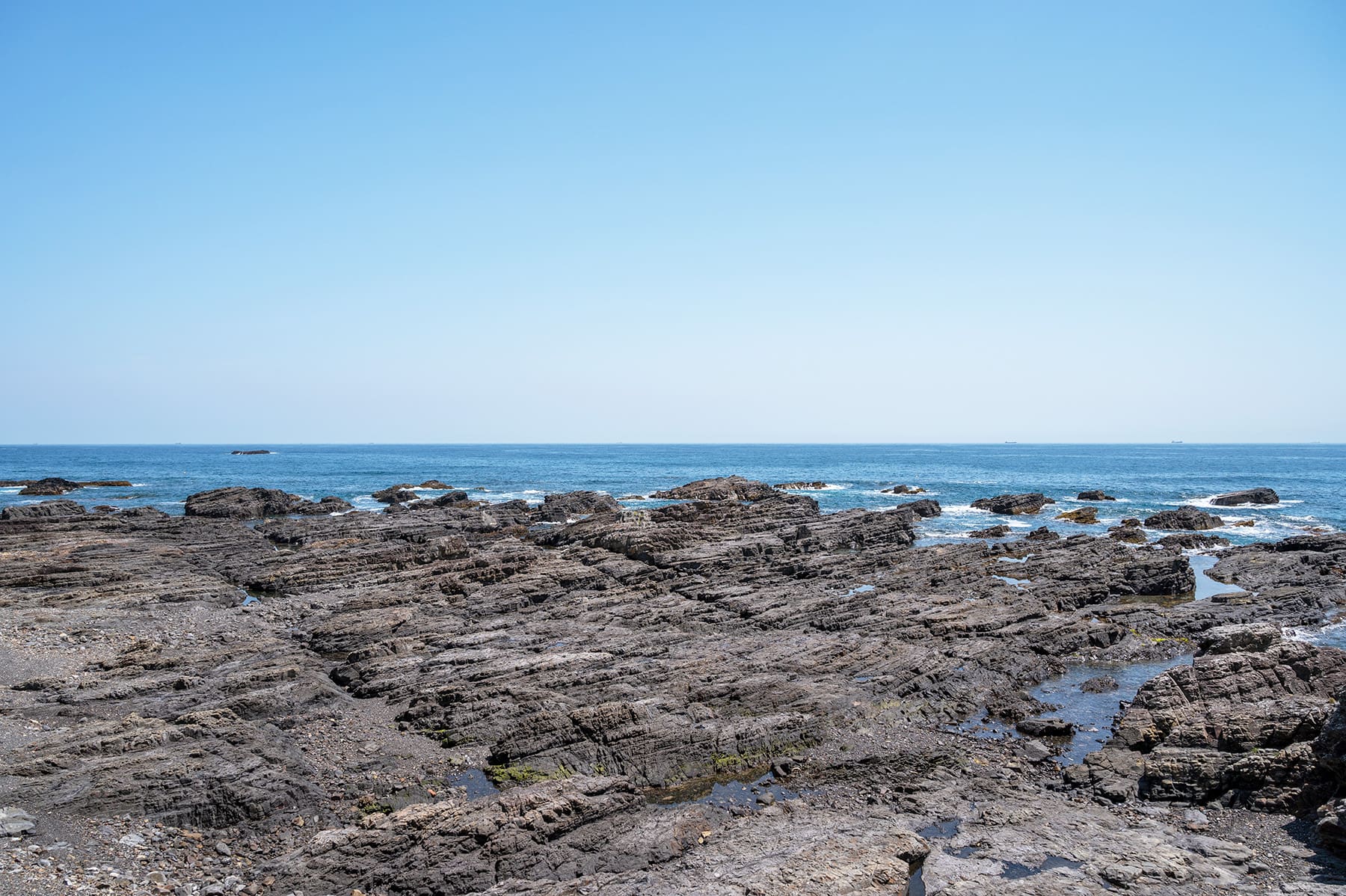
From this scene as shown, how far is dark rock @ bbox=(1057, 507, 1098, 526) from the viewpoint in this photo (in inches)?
2474

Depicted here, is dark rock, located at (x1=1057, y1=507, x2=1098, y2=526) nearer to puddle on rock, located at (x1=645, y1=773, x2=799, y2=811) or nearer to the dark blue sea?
the dark blue sea

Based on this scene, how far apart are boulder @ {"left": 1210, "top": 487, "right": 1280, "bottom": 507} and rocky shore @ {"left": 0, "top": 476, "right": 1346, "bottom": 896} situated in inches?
1608

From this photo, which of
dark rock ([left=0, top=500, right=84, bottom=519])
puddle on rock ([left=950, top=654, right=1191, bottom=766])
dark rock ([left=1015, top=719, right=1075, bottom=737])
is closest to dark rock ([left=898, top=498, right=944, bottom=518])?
puddle on rock ([left=950, top=654, right=1191, bottom=766])

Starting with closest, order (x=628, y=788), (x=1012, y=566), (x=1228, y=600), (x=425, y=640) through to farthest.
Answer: (x=628, y=788) < (x=425, y=640) < (x=1228, y=600) < (x=1012, y=566)

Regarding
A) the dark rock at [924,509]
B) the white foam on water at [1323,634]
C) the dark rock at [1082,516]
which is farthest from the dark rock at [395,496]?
the white foam on water at [1323,634]

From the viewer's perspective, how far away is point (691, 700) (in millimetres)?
20578

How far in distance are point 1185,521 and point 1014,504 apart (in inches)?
651

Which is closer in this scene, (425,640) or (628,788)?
(628,788)

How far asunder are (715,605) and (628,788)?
50.9 feet

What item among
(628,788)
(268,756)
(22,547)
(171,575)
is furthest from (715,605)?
(22,547)

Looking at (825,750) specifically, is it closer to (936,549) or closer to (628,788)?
(628,788)

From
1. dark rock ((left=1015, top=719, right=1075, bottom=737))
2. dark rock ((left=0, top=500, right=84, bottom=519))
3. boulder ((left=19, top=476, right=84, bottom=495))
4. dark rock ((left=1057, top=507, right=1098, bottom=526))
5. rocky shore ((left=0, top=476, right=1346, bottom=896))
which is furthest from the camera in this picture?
boulder ((left=19, top=476, right=84, bottom=495))

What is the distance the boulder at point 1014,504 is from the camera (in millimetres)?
71812

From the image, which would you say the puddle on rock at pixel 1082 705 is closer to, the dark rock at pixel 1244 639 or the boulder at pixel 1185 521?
the dark rock at pixel 1244 639
